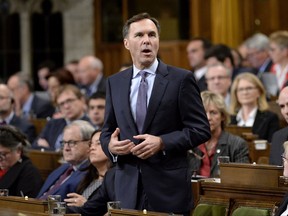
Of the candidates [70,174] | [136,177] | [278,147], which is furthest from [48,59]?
[136,177]

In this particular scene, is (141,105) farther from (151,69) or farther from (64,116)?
(64,116)

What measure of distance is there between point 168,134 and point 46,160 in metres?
2.97

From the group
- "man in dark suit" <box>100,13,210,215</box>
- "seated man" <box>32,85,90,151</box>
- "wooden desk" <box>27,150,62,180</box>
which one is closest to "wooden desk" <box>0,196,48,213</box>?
"man in dark suit" <box>100,13,210,215</box>

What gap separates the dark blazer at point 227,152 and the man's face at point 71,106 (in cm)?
227

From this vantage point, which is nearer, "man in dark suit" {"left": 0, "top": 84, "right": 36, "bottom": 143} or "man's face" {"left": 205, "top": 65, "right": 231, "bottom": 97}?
"man's face" {"left": 205, "top": 65, "right": 231, "bottom": 97}

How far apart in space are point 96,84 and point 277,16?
9.09 ft

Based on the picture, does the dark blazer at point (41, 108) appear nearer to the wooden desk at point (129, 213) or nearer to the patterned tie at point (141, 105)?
the patterned tie at point (141, 105)

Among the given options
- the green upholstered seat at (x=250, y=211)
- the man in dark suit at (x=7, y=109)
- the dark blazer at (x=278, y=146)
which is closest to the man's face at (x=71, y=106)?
the man in dark suit at (x=7, y=109)

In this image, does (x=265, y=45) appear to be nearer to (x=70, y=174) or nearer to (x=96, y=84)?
(x=96, y=84)

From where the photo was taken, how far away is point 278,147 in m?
5.87

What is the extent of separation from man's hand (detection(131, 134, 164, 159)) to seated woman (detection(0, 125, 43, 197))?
2.12 metres

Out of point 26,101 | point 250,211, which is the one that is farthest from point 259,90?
point 26,101

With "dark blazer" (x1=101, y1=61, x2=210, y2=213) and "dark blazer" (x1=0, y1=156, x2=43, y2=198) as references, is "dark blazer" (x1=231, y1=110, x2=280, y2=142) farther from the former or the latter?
"dark blazer" (x1=101, y1=61, x2=210, y2=213)

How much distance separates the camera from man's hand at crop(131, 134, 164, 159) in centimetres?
454
